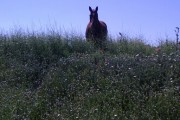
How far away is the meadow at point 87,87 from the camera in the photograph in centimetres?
702

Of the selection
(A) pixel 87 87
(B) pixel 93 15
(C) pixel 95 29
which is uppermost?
(B) pixel 93 15

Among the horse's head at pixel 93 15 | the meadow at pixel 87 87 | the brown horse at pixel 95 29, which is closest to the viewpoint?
the meadow at pixel 87 87

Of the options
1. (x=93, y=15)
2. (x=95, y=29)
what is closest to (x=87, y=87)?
(x=95, y=29)

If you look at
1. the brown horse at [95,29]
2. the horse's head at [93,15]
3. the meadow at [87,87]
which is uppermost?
the horse's head at [93,15]

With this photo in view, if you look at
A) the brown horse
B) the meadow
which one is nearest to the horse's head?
the brown horse

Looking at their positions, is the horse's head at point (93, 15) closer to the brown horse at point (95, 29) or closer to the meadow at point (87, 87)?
the brown horse at point (95, 29)

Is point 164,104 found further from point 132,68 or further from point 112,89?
point 132,68

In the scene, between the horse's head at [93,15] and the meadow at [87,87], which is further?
the horse's head at [93,15]

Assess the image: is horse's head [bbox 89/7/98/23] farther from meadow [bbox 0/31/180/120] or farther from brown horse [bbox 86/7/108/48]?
meadow [bbox 0/31/180/120]

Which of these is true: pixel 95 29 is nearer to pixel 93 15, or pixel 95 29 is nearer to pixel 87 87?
pixel 93 15

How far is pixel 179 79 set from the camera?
319 inches

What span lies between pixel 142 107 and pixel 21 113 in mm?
1911

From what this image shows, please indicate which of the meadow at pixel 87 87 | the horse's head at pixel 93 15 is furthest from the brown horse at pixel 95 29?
the meadow at pixel 87 87

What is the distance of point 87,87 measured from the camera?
27.8 ft
